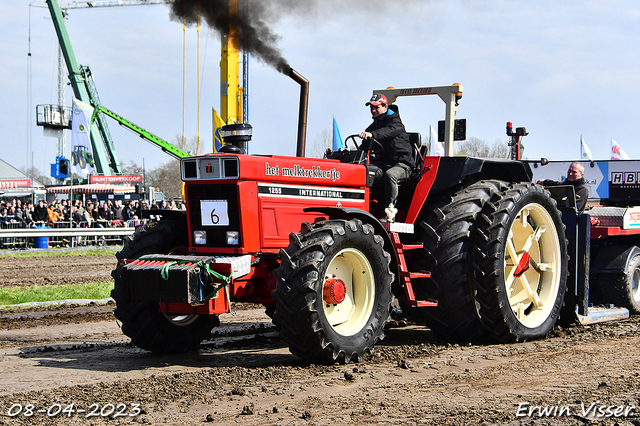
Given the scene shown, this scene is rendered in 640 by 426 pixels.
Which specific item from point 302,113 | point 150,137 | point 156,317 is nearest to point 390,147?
point 302,113

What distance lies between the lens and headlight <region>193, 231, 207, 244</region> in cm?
647

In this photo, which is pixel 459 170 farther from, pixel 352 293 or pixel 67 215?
pixel 67 215

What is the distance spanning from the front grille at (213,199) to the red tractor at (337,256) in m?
0.01

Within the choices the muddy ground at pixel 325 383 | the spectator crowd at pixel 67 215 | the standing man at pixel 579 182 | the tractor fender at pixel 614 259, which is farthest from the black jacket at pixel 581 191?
the spectator crowd at pixel 67 215

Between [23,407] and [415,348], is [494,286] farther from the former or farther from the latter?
[23,407]

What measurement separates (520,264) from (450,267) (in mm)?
1156

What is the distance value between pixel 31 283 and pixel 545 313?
9990 mm

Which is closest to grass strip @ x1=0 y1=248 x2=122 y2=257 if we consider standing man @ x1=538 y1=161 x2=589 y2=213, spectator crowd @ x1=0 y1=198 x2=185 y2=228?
spectator crowd @ x1=0 y1=198 x2=185 y2=228

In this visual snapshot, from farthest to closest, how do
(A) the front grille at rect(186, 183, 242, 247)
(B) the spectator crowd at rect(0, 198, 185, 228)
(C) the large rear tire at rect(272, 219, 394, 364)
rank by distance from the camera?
(B) the spectator crowd at rect(0, 198, 185, 228)
(A) the front grille at rect(186, 183, 242, 247)
(C) the large rear tire at rect(272, 219, 394, 364)

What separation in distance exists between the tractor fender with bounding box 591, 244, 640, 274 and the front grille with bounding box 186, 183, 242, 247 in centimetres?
562

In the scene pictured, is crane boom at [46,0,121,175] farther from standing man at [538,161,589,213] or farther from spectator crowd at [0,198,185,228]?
standing man at [538,161,589,213]

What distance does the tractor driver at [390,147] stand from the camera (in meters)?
7.08

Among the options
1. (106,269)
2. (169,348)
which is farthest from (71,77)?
(169,348)

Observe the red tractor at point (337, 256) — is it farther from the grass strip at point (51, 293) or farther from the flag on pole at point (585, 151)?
the flag on pole at point (585, 151)
